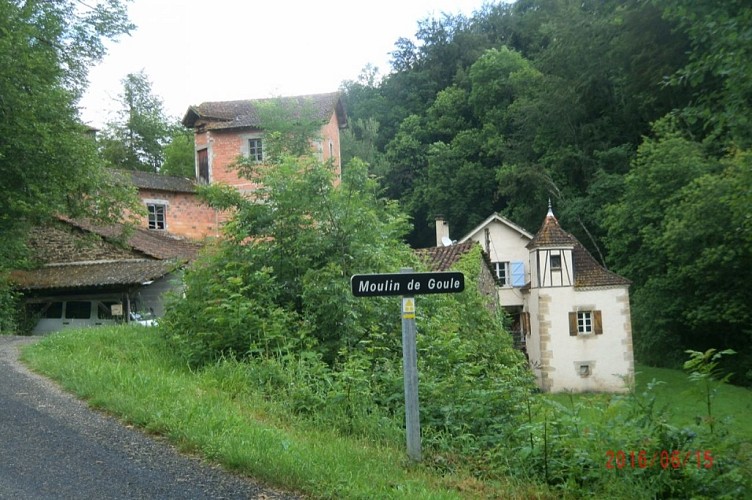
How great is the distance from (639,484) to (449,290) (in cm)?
196

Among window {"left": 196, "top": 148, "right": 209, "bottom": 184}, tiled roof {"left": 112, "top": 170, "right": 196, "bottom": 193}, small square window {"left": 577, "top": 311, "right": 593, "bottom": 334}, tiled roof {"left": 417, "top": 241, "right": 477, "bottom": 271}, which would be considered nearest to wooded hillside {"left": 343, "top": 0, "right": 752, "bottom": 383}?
small square window {"left": 577, "top": 311, "right": 593, "bottom": 334}

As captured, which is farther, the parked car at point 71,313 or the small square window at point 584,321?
the small square window at point 584,321

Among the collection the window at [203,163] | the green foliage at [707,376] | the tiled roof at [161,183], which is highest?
the window at [203,163]

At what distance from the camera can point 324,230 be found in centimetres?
1084

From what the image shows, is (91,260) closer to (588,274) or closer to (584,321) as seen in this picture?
(584,321)

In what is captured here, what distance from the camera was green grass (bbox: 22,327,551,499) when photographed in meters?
5.15

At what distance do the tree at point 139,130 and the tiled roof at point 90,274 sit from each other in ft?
88.0

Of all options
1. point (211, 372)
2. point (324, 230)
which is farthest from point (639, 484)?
point (324, 230)

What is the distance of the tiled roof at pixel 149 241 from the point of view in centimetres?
2771

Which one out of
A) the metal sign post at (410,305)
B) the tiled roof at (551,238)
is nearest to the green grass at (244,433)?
the metal sign post at (410,305)

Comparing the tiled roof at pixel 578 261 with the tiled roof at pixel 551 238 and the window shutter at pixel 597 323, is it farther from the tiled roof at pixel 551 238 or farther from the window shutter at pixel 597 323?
the window shutter at pixel 597 323

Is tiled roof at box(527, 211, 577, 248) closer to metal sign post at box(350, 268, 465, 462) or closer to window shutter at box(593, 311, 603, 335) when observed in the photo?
window shutter at box(593, 311, 603, 335)

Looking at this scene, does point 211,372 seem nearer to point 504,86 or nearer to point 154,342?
point 154,342

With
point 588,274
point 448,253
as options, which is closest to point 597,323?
point 588,274
